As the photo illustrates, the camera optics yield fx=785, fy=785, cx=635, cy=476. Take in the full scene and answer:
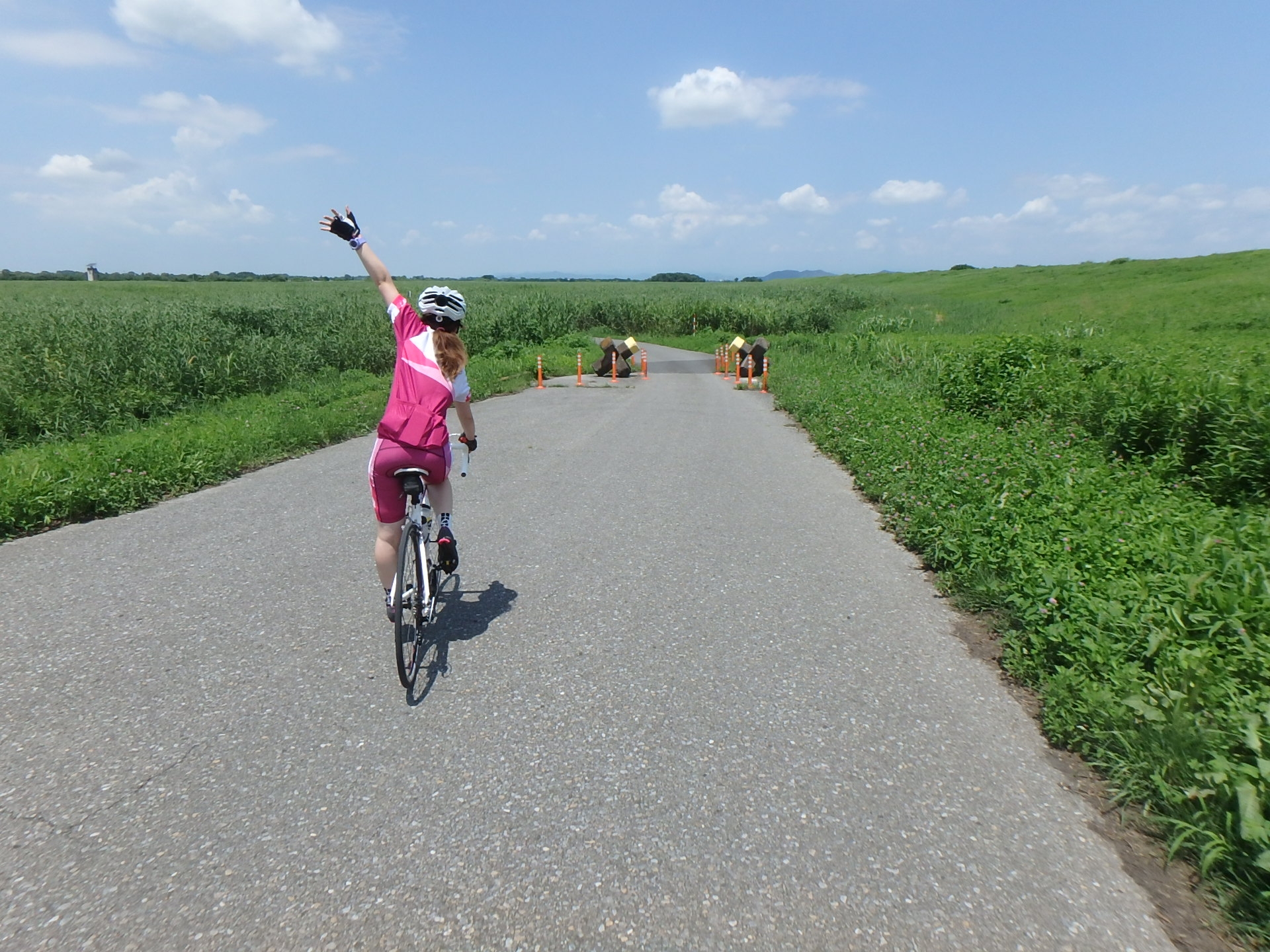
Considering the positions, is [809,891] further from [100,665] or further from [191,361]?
Answer: [191,361]

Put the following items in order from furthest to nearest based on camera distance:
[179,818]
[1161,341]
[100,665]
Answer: [1161,341]
[100,665]
[179,818]

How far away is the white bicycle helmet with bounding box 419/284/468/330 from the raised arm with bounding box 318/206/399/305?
21cm

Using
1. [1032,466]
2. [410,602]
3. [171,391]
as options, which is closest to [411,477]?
[410,602]

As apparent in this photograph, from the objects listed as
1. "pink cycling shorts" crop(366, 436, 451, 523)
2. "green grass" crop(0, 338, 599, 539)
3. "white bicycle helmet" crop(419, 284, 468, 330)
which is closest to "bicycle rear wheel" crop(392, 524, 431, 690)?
"pink cycling shorts" crop(366, 436, 451, 523)

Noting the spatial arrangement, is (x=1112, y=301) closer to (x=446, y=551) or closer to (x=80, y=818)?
(x=446, y=551)

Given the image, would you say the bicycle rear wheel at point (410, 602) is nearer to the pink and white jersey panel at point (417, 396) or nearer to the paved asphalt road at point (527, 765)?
the paved asphalt road at point (527, 765)

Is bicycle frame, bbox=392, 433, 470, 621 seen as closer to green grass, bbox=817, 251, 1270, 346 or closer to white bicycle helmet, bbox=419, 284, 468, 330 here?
white bicycle helmet, bbox=419, 284, 468, 330

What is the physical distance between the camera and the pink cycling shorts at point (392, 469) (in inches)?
158

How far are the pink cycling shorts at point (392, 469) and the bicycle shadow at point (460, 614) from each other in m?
0.85

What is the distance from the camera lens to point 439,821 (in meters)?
2.96

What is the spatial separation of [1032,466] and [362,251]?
5539 millimetres

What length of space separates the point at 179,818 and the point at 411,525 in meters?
1.64

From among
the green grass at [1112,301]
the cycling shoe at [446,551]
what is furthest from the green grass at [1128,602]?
the green grass at [1112,301]

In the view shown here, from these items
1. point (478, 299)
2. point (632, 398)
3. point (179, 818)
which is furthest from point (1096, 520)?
point (478, 299)
